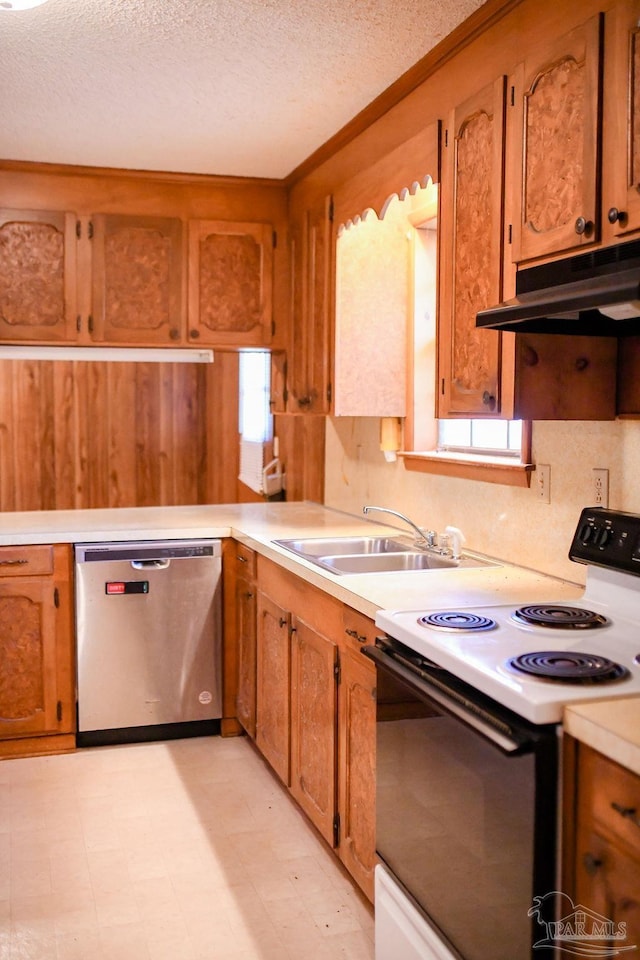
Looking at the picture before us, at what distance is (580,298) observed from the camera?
5.40 feet

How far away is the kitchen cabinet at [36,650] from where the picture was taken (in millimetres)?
3570

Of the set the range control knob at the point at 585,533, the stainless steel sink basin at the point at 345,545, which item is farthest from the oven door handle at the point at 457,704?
the stainless steel sink basin at the point at 345,545

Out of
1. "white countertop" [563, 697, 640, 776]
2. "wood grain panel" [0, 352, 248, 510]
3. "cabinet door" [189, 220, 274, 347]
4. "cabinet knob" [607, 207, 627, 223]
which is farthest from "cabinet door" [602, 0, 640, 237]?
"wood grain panel" [0, 352, 248, 510]

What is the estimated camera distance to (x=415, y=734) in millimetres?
1901

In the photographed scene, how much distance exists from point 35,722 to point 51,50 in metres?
2.45

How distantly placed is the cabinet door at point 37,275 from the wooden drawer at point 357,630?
215cm

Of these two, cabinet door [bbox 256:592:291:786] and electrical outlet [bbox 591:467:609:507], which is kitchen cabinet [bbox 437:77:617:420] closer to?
electrical outlet [bbox 591:467:609:507]

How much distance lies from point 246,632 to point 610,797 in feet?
7.82

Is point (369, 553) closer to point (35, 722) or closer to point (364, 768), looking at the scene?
point (364, 768)

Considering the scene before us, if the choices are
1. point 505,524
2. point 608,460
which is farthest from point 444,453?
point 608,460

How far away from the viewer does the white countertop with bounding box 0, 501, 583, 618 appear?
2326 millimetres

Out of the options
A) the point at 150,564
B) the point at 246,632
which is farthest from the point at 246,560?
the point at 150,564

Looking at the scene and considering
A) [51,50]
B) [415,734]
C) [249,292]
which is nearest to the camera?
[415,734]

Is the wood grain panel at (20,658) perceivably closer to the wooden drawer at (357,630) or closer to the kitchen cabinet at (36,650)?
the kitchen cabinet at (36,650)
